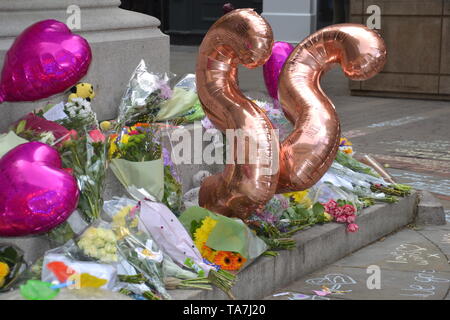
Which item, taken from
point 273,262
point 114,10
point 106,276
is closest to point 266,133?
point 273,262

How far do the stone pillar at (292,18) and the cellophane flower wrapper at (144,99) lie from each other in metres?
12.0

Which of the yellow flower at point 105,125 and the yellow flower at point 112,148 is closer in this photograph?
the yellow flower at point 112,148

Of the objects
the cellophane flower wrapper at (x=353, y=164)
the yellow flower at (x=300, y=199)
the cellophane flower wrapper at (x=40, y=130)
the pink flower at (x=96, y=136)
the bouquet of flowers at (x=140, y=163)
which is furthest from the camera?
the cellophane flower wrapper at (x=353, y=164)

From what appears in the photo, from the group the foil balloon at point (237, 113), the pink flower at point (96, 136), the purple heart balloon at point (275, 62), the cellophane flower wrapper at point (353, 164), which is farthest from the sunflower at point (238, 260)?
the cellophane flower wrapper at point (353, 164)

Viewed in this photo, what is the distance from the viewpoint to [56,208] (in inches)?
131

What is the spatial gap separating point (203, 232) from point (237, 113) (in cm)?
70

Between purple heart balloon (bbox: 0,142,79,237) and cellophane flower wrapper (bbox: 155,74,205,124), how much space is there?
187 centimetres

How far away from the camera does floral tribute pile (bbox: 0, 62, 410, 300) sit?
366 centimetres

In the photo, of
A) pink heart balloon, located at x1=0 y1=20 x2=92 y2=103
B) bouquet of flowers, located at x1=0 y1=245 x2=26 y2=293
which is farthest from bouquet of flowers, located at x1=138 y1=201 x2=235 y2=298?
pink heart balloon, located at x1=0 y1=20 x2=92 y2=103

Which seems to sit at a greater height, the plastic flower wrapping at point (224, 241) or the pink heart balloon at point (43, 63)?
the pink heart balloon at point (43, 63)

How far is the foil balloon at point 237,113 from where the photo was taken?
177 inches

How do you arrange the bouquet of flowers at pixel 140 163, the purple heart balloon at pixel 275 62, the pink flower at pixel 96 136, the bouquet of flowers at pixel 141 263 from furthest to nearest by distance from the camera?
the purple heart balloon at pixel 275 62, the bouquet of flowers at pixel 140 163, the pink flower at pixel 96 136, the bouquet of flowers at pixel 141 263

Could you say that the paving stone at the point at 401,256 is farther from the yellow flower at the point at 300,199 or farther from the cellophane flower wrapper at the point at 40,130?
the cellophane flower wrapper at the point at 40,130

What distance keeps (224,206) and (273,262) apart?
0.41 meters
